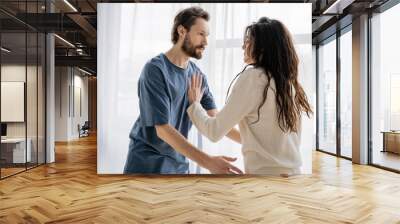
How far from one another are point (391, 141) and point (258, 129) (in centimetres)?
612

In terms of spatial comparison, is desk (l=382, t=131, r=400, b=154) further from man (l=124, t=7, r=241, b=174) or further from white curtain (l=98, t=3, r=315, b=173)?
man (l=124, t=7, r=241, b=174)

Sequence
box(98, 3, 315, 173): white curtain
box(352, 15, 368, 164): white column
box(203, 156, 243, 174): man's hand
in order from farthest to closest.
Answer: box(352, 15, 368, 164): white column → box(98, 3, 315, 173): white curtain → box(203, 156, 243, 174): man's hand

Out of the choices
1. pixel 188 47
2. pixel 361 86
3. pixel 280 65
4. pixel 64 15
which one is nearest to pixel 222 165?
pixel 280 65

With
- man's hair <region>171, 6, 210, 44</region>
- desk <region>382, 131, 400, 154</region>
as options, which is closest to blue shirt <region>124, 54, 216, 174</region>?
man's hair <region>171, 6, 210, 44</region>

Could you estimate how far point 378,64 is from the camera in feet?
25.5

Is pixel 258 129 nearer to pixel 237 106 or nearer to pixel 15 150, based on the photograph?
pixel 237 106

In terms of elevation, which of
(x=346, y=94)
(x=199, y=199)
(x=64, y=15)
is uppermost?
(x=64, y=15)

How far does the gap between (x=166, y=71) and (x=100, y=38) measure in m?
1.93

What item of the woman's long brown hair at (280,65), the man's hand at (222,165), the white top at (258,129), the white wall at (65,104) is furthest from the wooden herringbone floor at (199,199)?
the white wall at (65,104)

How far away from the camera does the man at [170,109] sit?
3.85 m

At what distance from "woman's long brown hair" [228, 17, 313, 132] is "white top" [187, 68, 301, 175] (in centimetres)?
3

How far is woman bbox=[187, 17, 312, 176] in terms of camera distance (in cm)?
197

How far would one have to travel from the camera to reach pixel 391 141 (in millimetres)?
7254

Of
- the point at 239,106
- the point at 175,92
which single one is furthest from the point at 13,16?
the point at 239,106
